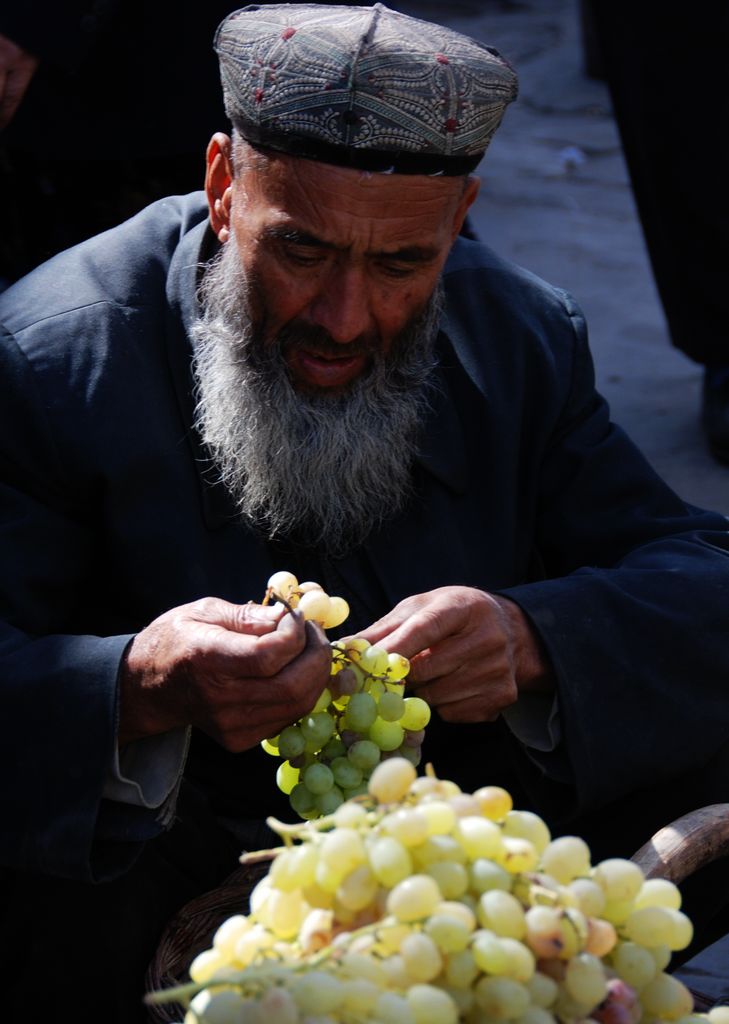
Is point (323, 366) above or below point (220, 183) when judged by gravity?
below

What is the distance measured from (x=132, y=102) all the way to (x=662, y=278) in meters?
1.85

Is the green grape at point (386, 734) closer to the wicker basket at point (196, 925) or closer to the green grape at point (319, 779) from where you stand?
the green grape at point (319, 779)

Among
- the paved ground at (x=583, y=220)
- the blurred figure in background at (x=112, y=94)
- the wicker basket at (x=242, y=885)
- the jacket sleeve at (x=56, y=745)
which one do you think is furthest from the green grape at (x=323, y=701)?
the paved ground at (x=583, y=220)

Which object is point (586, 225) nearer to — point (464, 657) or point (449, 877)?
point (464, 657)

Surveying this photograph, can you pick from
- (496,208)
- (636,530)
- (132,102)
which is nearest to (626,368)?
(496,208)

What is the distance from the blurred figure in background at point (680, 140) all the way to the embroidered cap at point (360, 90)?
2335 millimetres

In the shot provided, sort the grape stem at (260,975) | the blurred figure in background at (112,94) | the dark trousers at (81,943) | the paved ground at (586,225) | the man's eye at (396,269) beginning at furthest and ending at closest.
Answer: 1. the paved ground at (586,225)
2. the blurred figure in background at (112,94)
3. the man's eye at (396,269)
4. the dark trousers at (81,943)
5. the grape stem at (260,975)

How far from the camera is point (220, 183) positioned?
261 cm

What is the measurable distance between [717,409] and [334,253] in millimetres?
2840

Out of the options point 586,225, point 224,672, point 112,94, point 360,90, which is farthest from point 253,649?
point 586,225

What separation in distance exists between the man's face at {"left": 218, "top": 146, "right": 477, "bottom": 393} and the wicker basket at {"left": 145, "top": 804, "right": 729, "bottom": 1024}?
0.83m

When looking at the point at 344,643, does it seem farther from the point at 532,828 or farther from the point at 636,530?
the point at 636,530

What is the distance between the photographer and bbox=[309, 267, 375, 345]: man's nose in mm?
2432

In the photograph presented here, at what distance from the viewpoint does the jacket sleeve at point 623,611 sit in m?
2.49
